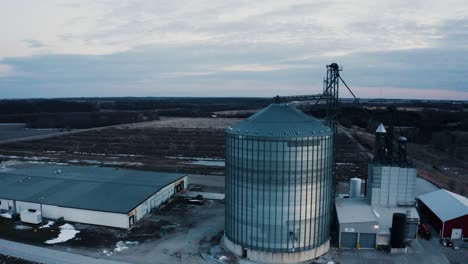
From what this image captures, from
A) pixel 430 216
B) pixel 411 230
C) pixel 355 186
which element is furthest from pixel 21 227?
pixel 430 216

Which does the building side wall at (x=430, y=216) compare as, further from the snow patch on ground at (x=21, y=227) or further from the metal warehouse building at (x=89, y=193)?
the snow patch on ground at (x=21, y=227)

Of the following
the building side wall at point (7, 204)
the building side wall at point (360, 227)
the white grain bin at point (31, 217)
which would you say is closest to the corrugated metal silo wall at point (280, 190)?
the building side wall at point (360, 227)

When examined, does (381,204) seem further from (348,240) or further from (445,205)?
(445,205)

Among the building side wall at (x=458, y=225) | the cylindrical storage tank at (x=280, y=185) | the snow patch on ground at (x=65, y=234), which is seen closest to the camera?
the cylindrical storage tank at (x=280, y=185)

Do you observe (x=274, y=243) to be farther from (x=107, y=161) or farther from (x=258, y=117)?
(x=107, y=161)

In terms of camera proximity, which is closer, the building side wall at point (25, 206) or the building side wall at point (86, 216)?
the building side wall at point (86, 216)

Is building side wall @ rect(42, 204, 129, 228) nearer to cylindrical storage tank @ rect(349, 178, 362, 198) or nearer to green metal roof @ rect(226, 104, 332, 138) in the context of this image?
green metal roof @ rect(226, 104, 332, 138)

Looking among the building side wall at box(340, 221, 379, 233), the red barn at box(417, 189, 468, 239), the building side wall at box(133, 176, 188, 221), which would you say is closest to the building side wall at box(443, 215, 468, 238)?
the red barn at box(417, 189, 468, 239)
